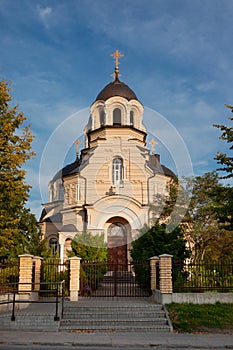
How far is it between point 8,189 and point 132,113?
55.4ft

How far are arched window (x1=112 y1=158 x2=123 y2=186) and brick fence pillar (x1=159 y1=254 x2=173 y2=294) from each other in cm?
1378

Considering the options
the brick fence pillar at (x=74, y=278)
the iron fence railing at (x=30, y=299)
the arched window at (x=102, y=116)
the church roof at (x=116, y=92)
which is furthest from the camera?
the church roof at (x=116, y=92)

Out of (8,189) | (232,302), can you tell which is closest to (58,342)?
(232,302)

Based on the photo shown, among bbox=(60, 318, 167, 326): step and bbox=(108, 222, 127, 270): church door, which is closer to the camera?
bbox=(60, 318, 167, 326): step

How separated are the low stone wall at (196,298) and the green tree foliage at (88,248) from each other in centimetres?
594

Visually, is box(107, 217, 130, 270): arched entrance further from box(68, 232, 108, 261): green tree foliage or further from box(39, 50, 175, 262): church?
box(68, 232, 108, 261): green tree foliage

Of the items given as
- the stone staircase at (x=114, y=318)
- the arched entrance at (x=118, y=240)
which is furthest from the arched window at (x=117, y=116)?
the stone staircase at (x=114, y=318)

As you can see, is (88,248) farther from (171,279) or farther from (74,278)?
(171,279)

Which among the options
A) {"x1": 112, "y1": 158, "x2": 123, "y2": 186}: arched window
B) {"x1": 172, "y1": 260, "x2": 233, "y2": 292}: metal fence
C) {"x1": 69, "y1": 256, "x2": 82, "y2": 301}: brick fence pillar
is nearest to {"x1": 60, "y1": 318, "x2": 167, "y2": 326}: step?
{"x1": 172, "y1": 260, "x2": 233, "y2": 292}: metal fence

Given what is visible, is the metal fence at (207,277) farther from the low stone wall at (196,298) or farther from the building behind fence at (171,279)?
the low stone wall at (196,298)

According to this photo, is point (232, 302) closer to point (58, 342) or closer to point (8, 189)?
point (58, 342)

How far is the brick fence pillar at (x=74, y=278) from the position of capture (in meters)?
13.1

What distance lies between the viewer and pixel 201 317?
10312 mm

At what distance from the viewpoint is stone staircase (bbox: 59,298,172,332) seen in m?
9.74
